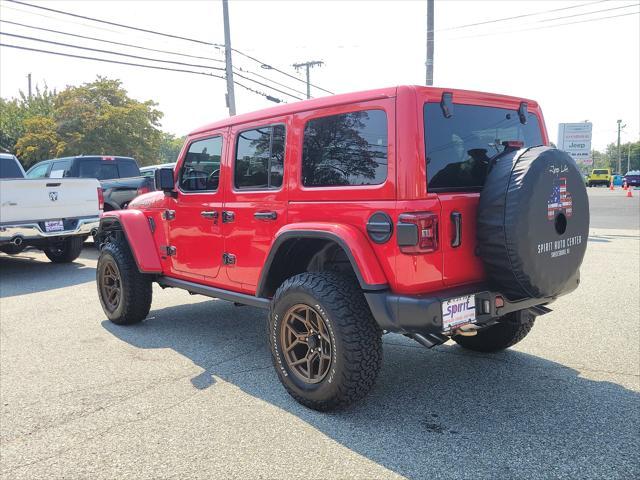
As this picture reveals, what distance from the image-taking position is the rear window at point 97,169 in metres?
11.6

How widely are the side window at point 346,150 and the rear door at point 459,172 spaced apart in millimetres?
287

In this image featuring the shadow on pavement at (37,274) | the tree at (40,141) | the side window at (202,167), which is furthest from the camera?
the tree at (40,141)

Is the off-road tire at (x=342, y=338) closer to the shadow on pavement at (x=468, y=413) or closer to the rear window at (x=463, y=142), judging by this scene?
the shadow on pavement at (x=468, y=413)

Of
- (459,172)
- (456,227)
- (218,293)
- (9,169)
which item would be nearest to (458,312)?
(456,227)

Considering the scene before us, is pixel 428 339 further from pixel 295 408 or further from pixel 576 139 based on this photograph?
pixel 576 139

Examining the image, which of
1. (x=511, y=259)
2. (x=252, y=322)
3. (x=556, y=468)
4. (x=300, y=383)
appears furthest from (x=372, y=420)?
(x=252, y=322)

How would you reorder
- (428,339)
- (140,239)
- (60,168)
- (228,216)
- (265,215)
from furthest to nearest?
1. (60,168)
2. (140,239)
3. (228,216)
4. (265,215)
5. (428,339)

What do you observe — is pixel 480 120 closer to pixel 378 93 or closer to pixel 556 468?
pixel 378 93

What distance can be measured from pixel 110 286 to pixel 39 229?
384 centimetres

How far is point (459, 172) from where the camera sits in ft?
10.3

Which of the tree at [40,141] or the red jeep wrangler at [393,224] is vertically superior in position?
the tree at [40,141]

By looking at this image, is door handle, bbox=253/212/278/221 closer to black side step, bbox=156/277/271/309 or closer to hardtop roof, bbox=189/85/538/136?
black side step, bbox=156/277/271/309

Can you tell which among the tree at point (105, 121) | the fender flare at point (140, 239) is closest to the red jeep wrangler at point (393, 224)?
the fender flare at point (140, 239)

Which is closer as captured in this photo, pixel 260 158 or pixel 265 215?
pixel 265 215
